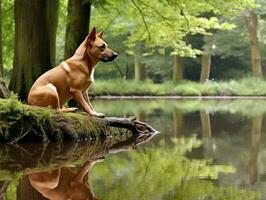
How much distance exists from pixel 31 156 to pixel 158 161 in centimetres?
140

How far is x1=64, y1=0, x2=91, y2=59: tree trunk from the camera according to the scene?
470 inches

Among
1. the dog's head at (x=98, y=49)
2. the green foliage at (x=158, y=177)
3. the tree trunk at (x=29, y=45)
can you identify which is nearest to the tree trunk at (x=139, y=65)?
the tree trunk at (x=29, y=45)

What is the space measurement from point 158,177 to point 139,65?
38.0m

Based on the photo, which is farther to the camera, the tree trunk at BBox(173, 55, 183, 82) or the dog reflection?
the tree trunk at BBox(173, 55, 183, 82)

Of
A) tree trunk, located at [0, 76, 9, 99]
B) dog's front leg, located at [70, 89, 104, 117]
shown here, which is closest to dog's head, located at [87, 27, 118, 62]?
dog's front leg, located at [70, 89, 104, 117]

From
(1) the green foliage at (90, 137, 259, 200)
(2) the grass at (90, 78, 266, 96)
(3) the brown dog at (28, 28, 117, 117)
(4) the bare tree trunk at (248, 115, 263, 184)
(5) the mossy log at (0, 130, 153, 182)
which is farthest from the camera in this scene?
(2) the grass at (90, 78, 266, 96)

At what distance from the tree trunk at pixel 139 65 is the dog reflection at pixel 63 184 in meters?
34.5

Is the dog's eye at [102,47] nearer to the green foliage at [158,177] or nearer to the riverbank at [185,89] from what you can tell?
the green foliage at [158,177]

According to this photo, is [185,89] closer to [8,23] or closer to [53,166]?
[8,23]

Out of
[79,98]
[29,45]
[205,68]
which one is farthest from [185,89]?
[79,98]

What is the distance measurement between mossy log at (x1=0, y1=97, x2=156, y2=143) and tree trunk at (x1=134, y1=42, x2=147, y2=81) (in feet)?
102

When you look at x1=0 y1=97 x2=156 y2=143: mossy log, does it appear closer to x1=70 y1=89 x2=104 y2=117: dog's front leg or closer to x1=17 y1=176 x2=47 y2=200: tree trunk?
x1=70 y1=89 x2=104 y2=117: dog's front leg

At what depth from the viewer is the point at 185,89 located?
1324 inches

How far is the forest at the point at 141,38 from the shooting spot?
35.8ft
